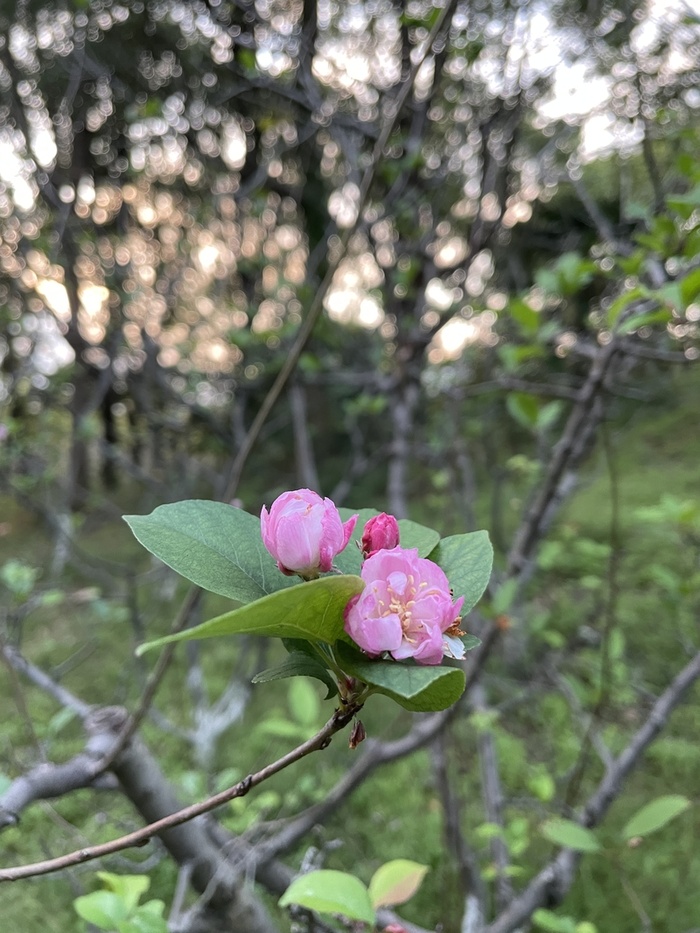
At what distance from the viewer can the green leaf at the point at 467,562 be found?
263mm

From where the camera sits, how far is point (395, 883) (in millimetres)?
591

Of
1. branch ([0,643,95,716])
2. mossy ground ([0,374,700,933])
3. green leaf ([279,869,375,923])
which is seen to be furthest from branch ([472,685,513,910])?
branch ([0,643,95,716])

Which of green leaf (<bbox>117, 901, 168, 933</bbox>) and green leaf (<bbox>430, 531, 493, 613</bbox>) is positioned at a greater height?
green leaf (<bbox>430, 531, 493, 613</bbox>)

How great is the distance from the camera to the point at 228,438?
1.89 metres

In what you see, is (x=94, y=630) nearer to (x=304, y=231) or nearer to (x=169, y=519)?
(x=304, y=231)

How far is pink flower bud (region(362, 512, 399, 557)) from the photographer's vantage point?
Result: 28 centimetres

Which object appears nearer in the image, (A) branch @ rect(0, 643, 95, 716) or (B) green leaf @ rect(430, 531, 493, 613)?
(B) green leaf @ rect(430, 531, 493, 613)

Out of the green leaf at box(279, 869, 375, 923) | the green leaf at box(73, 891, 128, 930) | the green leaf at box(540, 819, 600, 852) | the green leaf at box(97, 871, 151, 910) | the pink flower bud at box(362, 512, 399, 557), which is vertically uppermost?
the pink flower bud at box(362, 512, 399, 557)

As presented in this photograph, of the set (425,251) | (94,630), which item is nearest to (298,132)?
(425,251)

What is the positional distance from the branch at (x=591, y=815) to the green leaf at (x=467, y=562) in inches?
25.5

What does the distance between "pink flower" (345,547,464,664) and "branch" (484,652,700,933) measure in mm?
685

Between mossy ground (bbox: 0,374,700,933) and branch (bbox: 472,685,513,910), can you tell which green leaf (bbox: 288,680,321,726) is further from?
branch (bbox: 472,685,513,910)

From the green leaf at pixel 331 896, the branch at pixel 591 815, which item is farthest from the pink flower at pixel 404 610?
the branch at pixel 591 815

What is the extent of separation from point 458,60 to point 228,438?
4.04 ft
